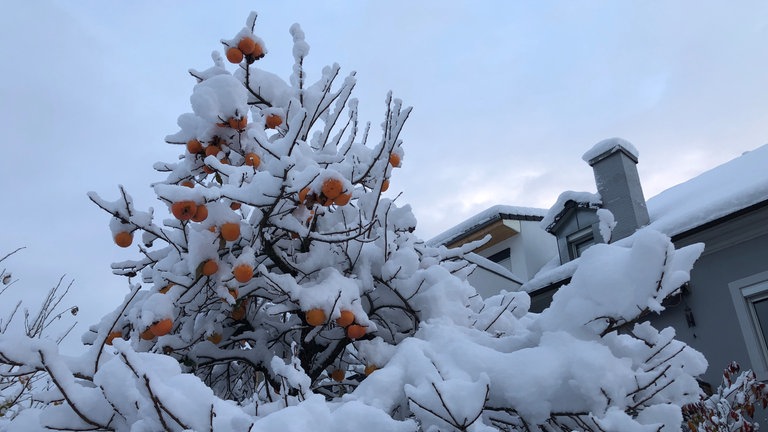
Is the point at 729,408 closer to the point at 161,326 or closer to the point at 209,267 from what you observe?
the point at 209,267

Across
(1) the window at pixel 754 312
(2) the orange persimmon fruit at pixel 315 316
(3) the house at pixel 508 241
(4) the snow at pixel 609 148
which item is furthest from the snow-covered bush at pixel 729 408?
(3) the house at pixel 508 241

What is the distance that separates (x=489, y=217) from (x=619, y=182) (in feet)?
9.32

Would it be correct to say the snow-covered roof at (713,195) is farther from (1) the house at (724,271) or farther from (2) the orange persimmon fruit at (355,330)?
(2) the orange persimmon fruit at (355,330)

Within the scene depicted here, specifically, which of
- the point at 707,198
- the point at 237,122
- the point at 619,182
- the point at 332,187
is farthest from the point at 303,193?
the point at 619,182

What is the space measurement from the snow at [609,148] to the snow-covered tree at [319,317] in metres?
7.70

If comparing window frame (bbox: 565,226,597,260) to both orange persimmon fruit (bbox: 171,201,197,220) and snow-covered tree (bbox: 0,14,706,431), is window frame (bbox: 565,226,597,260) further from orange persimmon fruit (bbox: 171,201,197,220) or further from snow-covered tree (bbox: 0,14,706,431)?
orange persimmon fruit (bbox: 171,201,197,220)

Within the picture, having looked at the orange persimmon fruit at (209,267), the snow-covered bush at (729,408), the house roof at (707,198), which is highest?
the house roof at (707,198)

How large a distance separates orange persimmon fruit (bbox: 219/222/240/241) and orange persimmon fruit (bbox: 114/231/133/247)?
517 mm

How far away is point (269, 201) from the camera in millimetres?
2324

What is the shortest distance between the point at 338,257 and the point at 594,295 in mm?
1350

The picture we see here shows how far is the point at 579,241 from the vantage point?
36.2 ft

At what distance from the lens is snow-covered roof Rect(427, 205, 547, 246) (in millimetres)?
12359

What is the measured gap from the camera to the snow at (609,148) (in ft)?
34.8

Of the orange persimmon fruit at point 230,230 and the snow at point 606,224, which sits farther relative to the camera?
the snow at point 606,224
